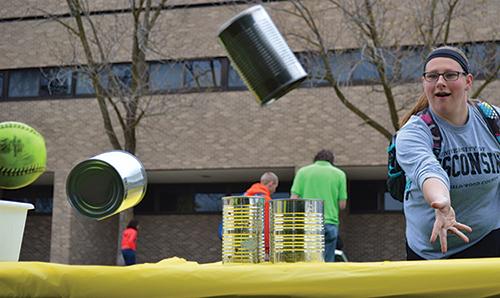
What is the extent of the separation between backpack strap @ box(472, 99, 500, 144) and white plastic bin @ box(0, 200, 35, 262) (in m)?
1.69

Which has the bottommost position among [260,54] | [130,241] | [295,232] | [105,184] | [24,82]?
[295,232]

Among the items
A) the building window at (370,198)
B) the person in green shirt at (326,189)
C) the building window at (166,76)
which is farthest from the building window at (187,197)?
the person in green shirt at (326,189)

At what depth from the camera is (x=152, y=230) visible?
66.3 feet

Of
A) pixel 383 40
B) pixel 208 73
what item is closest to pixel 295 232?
pixel 383 40

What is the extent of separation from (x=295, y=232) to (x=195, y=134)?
15671 millimetres

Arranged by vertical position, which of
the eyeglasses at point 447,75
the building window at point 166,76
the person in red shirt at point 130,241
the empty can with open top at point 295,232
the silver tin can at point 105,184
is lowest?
the empty can with open top at point 295,232

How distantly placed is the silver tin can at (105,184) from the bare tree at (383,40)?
30.7 ft

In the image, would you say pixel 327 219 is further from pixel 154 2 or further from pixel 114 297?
pixel 154 2

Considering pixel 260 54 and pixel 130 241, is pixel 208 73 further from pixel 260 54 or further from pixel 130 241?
pixel 260 54

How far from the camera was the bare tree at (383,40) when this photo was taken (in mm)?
12383

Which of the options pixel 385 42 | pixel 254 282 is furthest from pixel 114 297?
pixel 385 42

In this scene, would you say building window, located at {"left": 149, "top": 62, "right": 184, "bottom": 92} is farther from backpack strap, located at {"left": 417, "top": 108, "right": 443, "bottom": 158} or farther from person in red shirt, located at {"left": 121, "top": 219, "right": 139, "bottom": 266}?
backpack strap, located at {"left": 417, "top": 108, "right": 443, "bottom": 158}

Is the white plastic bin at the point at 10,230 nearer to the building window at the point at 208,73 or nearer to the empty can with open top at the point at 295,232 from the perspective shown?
the empty can with open top at the point at 295,232

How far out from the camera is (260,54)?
2469 mm
